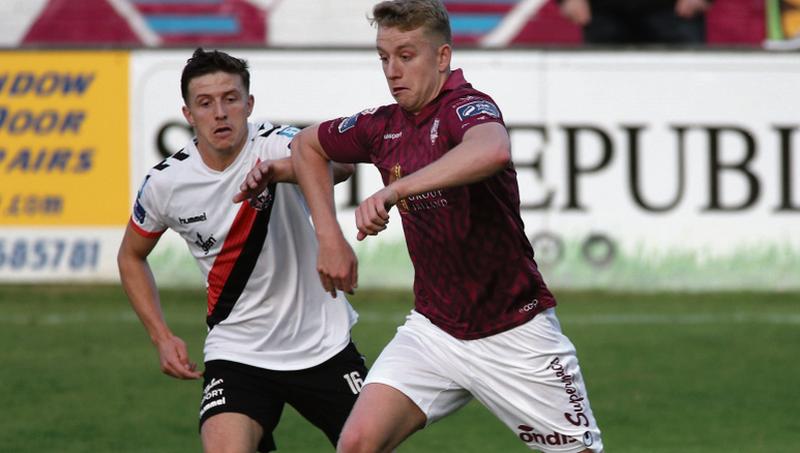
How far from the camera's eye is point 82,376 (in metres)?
10.5

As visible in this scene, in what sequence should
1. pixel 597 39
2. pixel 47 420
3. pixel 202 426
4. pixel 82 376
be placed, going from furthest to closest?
pixel 597 39 < pixel 82 376 < pixel 47 420 < pixel 202 426

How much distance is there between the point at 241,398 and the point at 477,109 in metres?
1.63

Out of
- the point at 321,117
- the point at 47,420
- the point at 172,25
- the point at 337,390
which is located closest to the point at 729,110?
the point at 321,117

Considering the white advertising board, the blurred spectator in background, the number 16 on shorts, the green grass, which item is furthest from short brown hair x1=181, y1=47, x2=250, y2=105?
the blurred spectator in background

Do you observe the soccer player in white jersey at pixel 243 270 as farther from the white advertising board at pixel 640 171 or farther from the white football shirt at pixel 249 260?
the white advertising board at pixel 640 171

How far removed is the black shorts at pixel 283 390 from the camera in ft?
20.5

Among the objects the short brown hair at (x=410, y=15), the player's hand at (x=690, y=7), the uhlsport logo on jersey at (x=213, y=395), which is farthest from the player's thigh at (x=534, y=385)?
the player's hand at (x=690, y=7)

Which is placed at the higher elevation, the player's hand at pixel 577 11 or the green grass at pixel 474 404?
the player's hand at pixel 577 11

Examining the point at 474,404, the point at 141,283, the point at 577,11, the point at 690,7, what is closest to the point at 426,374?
the point at 141,283

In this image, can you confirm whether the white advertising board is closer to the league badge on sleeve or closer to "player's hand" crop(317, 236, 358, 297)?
the league badge on sleeve

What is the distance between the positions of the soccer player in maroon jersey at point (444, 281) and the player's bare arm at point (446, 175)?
1.33 ft

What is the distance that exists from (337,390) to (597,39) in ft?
34.4

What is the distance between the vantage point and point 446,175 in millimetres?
5012

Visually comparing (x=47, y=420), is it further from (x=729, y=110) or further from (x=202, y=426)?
(x=729, y=110)
